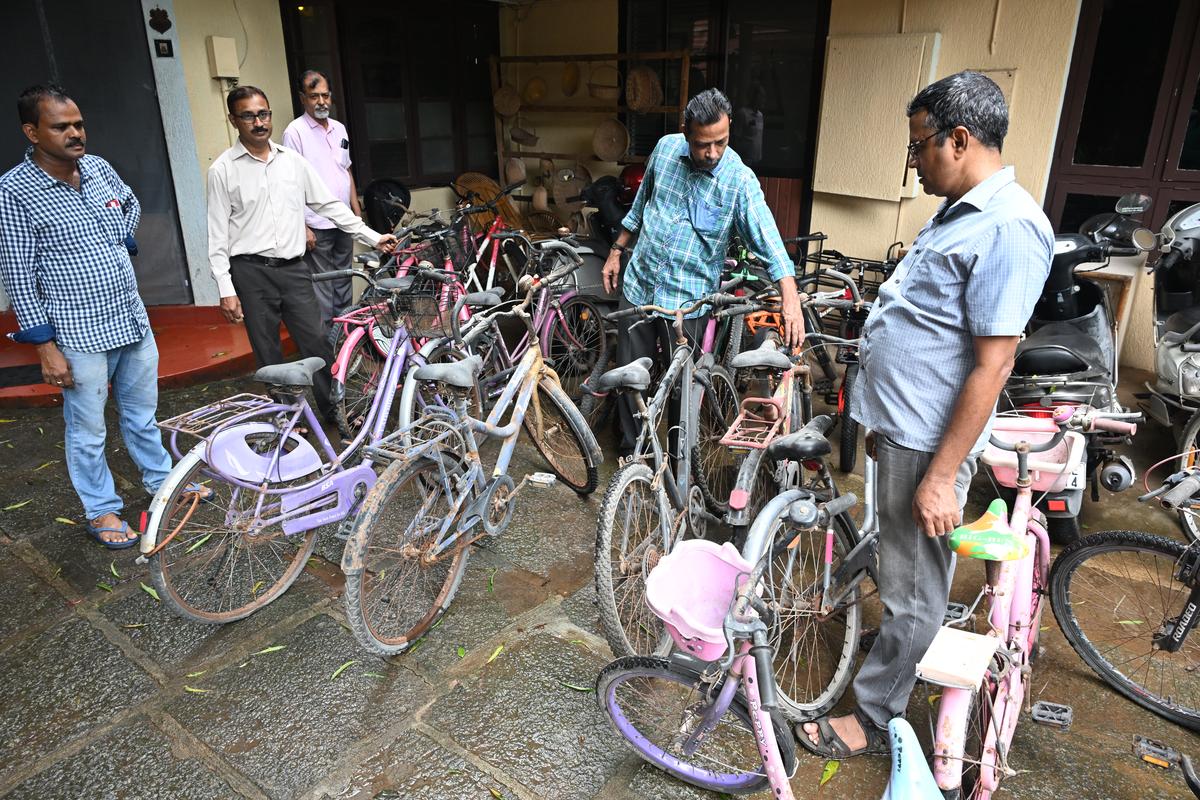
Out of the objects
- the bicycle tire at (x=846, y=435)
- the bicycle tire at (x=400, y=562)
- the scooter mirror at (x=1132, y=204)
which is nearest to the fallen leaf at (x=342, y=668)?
the bicycle tire at (x=400, y=562)

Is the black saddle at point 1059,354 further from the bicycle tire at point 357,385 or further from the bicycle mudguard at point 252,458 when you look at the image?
the bicycle tire at point 357,385

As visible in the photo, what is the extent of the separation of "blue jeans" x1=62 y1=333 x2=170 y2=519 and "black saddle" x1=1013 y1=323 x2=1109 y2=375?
4295mm

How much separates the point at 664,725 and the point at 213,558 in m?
2.18

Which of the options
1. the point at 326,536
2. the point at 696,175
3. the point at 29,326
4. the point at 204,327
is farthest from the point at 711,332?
the point at 204,327

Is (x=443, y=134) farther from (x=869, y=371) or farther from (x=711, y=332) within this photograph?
(x=869, y=371)

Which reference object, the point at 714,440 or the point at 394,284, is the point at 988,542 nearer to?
the point at 714,440

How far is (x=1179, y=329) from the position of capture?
3.99 m

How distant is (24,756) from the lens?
8.48ft

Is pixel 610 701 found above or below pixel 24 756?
above

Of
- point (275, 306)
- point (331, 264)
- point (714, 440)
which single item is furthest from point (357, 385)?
point (714, 440)

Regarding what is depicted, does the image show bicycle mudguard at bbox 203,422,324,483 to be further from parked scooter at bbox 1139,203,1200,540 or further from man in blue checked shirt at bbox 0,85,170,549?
parked scooter at bbox 1139,203,1200,540

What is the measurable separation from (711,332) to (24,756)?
10.5 ft

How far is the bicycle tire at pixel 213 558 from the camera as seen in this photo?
2.94m

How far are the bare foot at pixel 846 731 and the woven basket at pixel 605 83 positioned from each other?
21.1ft
